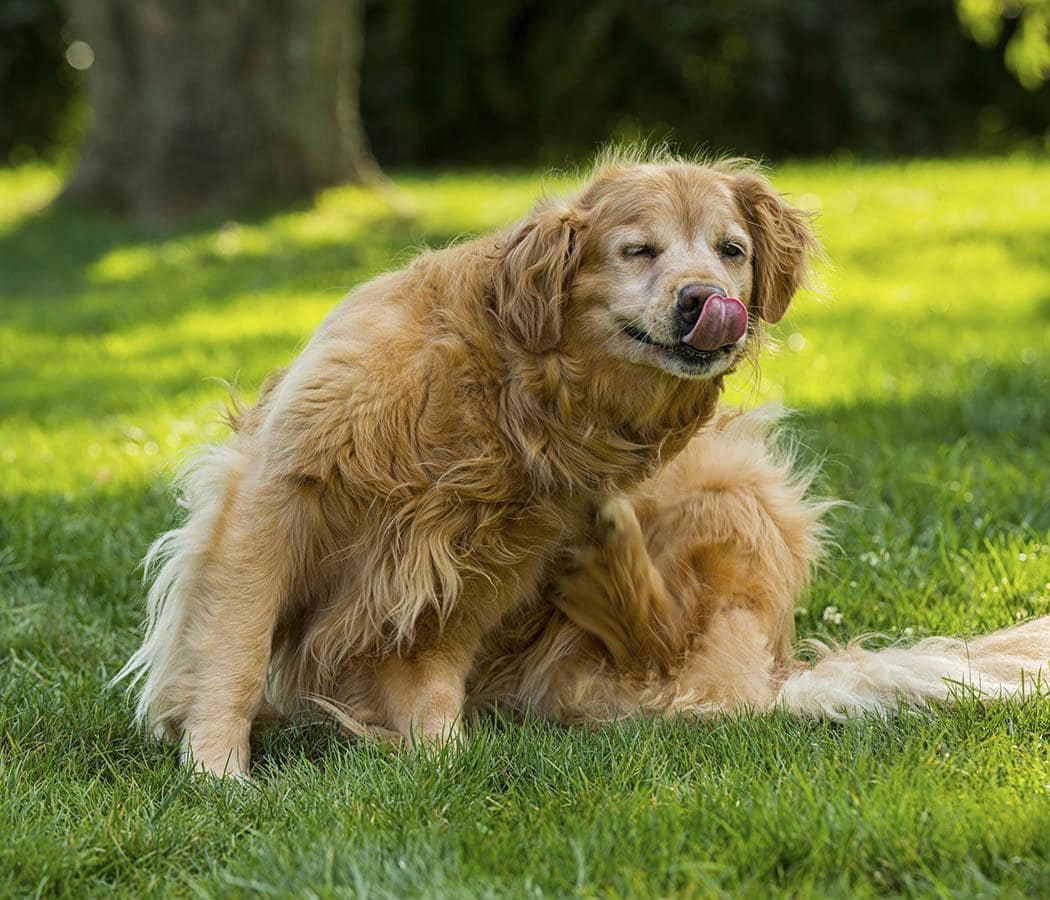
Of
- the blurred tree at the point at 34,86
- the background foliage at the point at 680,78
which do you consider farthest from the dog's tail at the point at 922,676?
the blurred tree at the point at 34,86

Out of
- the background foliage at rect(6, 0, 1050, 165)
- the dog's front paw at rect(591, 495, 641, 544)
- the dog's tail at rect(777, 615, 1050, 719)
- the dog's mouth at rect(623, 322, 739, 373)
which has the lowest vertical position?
the background foliage at rect(6, 0, 1050, 165)

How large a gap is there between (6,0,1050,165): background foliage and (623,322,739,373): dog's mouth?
17.0 m

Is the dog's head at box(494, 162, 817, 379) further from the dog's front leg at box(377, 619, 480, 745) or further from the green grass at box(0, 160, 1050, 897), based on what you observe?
the dog's front leg at box(377, 619, 480, 745)

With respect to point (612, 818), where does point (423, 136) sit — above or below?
below

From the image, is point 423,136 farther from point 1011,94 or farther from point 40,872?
point 40,872

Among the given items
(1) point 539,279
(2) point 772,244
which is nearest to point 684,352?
(1) point 539,279

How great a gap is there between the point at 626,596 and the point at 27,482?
299cm

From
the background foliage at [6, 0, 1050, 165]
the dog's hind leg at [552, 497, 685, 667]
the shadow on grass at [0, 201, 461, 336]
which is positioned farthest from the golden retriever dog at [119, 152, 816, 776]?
the background foliage at [6, 0, 1050, 165]

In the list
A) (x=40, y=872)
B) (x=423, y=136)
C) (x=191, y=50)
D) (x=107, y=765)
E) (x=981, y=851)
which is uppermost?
(x=981, y=851)

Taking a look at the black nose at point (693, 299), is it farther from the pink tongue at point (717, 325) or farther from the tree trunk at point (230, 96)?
the tree trunk at point (230, 96)

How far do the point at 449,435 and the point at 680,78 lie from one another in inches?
753

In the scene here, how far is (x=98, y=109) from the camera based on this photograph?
13.6m

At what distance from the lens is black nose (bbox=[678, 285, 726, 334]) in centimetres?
341

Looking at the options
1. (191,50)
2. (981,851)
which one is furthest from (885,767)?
(191,50)
